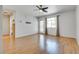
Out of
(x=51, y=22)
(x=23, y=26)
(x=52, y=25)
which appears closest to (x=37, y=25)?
(x=51, y=22)

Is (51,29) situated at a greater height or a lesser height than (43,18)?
lesser

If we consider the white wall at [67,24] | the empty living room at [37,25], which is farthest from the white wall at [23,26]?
the white wall at [67,24]

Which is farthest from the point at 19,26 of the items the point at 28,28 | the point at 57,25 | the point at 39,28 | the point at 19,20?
the point at 57,25

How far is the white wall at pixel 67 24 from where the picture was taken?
168 inches

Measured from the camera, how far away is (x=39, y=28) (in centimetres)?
773

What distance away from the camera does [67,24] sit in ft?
16.5

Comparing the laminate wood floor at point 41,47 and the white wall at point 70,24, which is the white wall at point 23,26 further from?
the white wall at point 70,24

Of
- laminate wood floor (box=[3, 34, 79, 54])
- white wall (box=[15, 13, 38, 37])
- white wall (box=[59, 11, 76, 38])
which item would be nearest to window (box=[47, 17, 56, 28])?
white wall (box=[59, 11, 76, 38])

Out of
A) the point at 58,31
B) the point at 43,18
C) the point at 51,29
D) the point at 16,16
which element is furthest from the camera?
the point at 43,18
